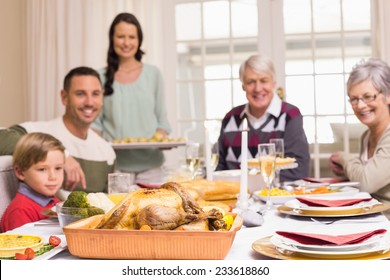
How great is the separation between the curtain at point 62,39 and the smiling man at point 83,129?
73.3 inches

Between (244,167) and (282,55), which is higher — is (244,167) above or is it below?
below

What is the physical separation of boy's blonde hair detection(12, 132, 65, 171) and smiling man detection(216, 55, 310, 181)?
0.99 meters

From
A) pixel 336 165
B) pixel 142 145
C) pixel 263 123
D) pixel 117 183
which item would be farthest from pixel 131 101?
pixel 117 183

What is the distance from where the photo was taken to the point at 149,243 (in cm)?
79

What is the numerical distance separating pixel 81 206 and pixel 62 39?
3.59 metres

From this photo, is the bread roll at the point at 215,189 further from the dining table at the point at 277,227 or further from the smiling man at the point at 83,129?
the smiling man at the point at 83,129

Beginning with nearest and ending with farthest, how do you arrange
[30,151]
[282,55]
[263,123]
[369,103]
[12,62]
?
[30,151] → [369,103] → [263,123] → [282,55] → [12,62]

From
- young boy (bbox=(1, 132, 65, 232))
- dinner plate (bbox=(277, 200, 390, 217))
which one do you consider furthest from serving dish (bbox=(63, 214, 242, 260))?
young boy (bbox=(1, 132, 65, 232))

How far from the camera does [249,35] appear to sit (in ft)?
14.0

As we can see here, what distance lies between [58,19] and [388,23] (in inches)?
95.8

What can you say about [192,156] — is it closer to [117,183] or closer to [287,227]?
[117,183]

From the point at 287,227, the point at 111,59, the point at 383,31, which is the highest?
the point at 383,31

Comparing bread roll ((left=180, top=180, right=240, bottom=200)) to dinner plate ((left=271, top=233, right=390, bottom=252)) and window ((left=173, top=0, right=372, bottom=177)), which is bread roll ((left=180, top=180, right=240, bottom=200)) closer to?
dinner plate ((left=271, top=233, right=390, bottom=252))
